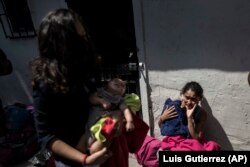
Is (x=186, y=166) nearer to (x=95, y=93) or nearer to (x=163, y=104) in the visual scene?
(x=163, y=104)

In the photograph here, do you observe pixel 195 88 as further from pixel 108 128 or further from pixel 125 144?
pixel 108 128

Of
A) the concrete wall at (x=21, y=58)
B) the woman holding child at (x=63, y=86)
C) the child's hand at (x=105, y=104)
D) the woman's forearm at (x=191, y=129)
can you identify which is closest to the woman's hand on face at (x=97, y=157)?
the woman holding child at (x=63, y=86)

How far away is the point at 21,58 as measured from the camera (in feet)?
15.7

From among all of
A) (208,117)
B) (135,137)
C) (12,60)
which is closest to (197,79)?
(208,117)

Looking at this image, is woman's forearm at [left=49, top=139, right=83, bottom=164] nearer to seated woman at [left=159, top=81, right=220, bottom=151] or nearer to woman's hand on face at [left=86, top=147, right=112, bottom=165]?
woman's hand on face at [left=86, top=147, right=112, bottom=165]

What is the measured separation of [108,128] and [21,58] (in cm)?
356

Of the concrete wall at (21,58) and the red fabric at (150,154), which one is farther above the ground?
the concrete wall at (21,58)

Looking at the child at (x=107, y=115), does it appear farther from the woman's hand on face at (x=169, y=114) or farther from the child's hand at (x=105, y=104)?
the woman's hand on face at (x=169, y=114)

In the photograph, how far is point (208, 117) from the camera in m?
3.51

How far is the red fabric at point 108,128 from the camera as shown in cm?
160

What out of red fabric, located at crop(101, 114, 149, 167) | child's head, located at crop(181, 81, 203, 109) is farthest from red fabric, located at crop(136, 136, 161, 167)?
red fabric, located at crop(101, 114, 149, 167)

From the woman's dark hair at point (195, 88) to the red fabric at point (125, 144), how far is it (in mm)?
1323

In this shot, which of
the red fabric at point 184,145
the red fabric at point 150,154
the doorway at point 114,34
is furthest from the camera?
the doorway at point 114,34

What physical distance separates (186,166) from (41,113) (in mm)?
1746
